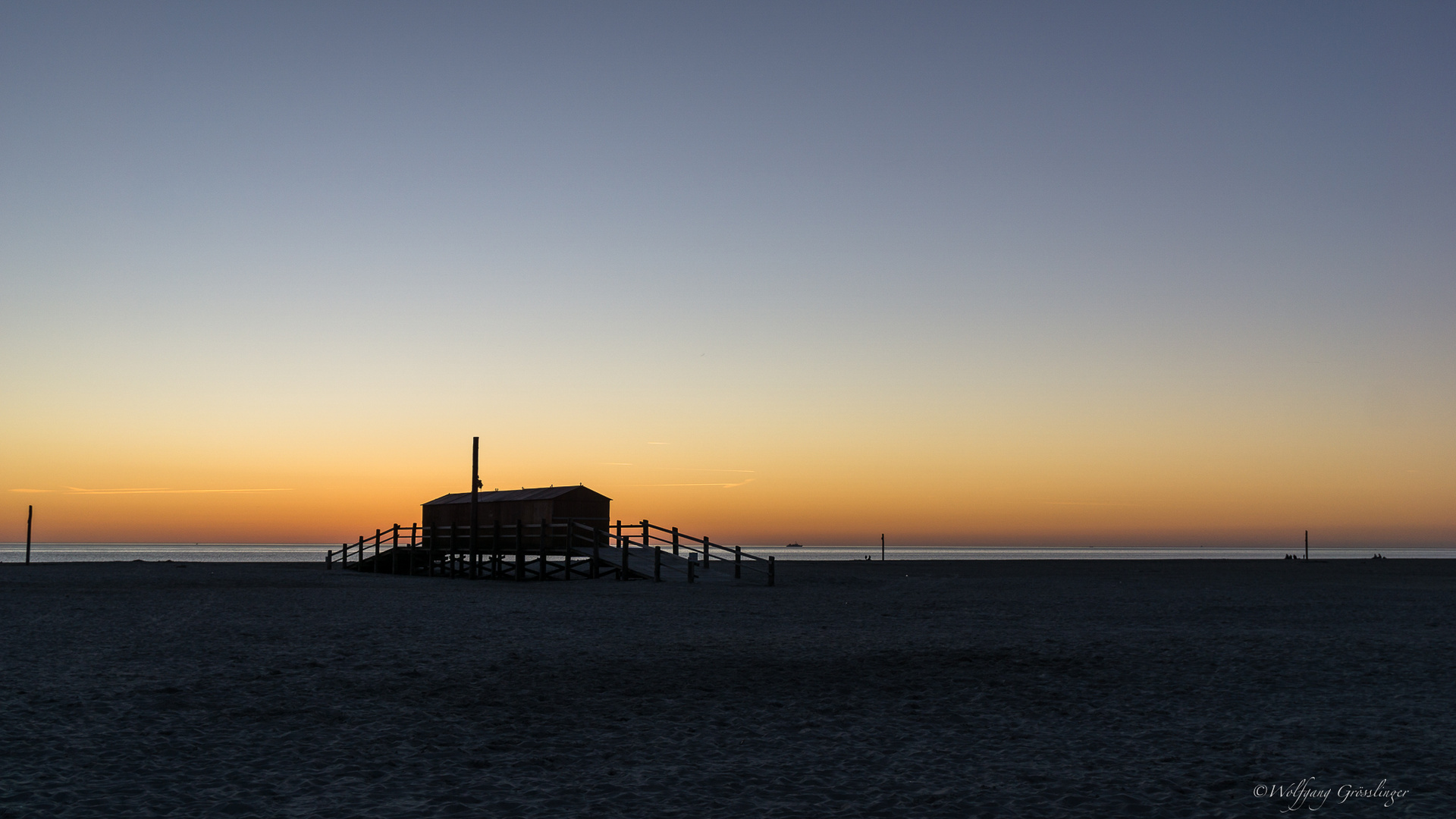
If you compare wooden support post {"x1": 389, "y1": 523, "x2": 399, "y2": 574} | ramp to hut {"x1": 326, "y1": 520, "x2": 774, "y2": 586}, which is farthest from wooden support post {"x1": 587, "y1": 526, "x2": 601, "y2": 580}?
wooden support post {"x1": 389, "y1": 523, "x2": 399, "y2": 574}

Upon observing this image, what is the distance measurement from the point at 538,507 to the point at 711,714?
33540 mm

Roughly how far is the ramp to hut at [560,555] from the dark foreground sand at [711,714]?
14543mm

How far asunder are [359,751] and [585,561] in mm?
35205

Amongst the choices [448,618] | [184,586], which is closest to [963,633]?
[448,618]

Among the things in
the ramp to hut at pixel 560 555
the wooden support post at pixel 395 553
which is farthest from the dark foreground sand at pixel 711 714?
the wooden support post at pixel 395 553

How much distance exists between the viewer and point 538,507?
144ft

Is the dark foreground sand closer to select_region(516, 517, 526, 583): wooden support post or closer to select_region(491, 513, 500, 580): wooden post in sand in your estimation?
select_region(516, 517, 526, 583): wooden support post

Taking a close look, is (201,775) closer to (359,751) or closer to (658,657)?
(359,751)

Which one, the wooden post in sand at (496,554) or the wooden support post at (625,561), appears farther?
the wooden post in sand at (496,554)

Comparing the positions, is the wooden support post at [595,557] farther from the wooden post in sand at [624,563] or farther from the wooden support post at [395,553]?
the wooden support post at [395,553]

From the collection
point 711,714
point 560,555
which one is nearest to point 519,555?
point 560,555

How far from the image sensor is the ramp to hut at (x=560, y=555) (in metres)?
36.8

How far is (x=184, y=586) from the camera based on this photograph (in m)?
32.3

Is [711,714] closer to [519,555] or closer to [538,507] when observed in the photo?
[519,555]
